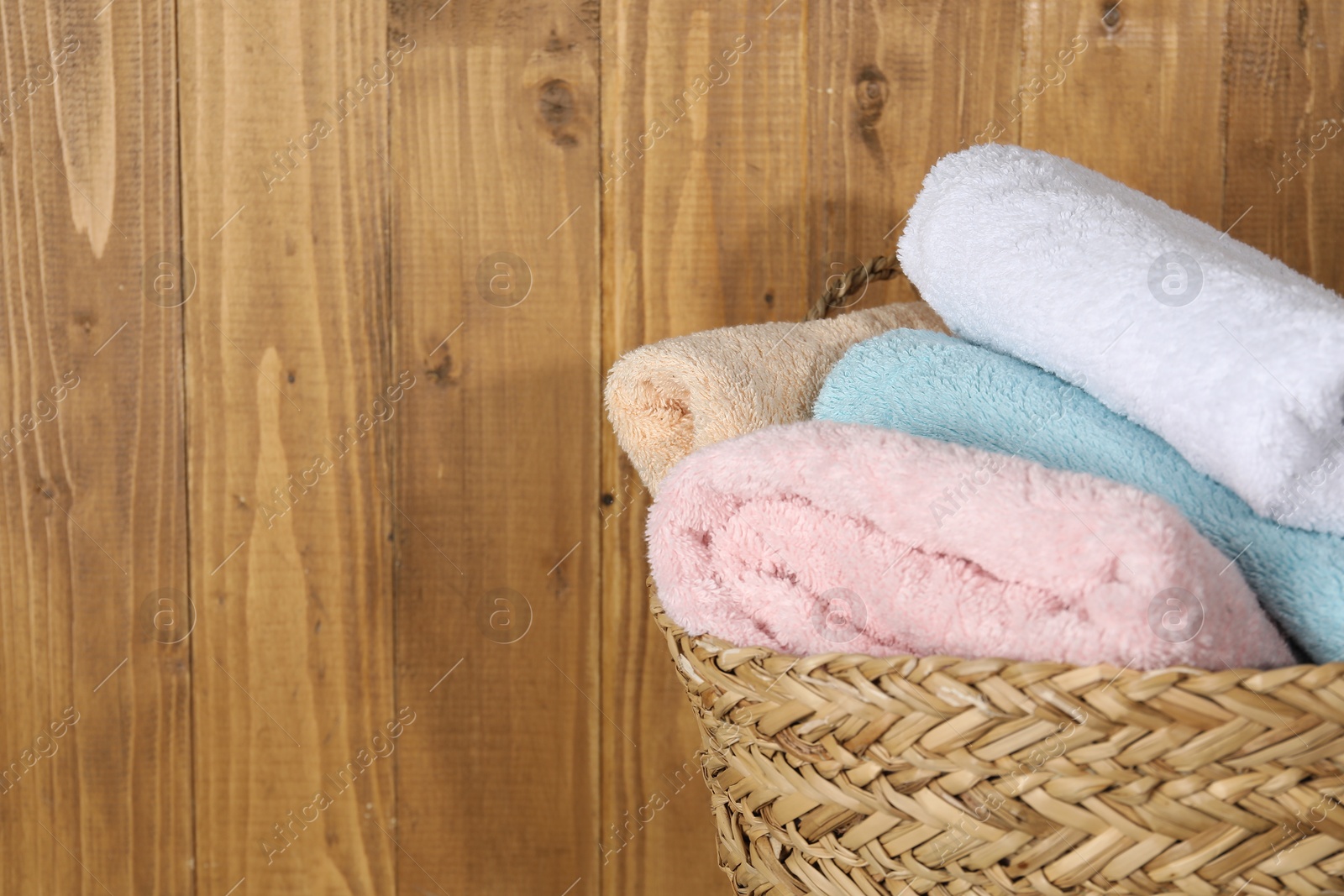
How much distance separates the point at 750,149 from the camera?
2.50 ft

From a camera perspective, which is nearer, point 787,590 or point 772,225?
point 787,590

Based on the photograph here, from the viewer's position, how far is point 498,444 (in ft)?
2.53

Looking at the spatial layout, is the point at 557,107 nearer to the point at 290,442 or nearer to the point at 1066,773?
the point at 290,442

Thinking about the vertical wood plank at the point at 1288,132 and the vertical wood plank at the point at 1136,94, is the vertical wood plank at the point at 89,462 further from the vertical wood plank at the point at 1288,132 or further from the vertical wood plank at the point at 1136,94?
the vertical wood plank at the point at 1288,132

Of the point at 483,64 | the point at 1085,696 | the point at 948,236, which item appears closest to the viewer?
the point at 1085,696

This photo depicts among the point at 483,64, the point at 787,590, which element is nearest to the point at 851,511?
the point at 787,590

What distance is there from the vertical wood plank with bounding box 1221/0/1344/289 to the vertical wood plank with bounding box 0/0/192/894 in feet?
2.71

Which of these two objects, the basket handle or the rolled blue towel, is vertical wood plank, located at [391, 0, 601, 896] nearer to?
the basket handle

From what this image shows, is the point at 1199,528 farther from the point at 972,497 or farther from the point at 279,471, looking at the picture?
the point at 279,471

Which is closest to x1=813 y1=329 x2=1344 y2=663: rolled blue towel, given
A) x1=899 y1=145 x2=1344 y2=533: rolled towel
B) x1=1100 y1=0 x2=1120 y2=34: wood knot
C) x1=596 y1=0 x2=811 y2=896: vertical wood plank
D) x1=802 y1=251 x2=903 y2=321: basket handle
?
x1=899 y1=145 x2=1344 y2=533: rolled towel

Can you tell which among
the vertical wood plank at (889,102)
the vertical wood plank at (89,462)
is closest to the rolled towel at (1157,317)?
the vertical wood plank at (889,102)

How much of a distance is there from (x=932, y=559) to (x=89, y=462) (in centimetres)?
69

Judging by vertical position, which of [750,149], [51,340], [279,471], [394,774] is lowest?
[394,774]

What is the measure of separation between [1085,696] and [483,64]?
0.63 meters
